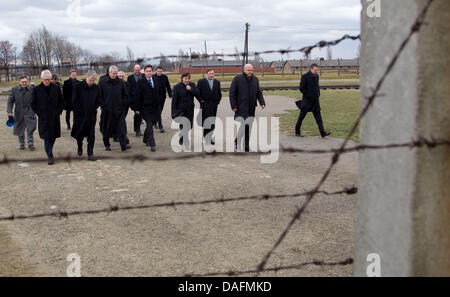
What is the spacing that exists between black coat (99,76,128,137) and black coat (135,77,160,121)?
34cm

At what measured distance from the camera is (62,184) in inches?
280

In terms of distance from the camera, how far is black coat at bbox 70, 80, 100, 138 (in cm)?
904

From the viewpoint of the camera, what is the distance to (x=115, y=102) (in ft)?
32.3

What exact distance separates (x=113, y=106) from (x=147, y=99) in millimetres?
739

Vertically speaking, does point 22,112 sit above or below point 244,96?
below

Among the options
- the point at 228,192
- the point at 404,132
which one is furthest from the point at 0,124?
the point at 404,132

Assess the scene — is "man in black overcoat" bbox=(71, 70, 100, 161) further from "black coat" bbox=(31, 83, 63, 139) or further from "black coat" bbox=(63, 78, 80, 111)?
"black coat" bbox=(63, 78, 80, 111)

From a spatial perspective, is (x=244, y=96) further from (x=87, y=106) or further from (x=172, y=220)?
(x=172, y=220)

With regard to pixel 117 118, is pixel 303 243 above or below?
below

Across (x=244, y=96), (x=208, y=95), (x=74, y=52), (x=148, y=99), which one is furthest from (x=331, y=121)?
(x=74, y=52)

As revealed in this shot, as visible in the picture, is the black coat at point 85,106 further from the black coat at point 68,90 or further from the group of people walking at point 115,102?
the black coat at point 68,90
